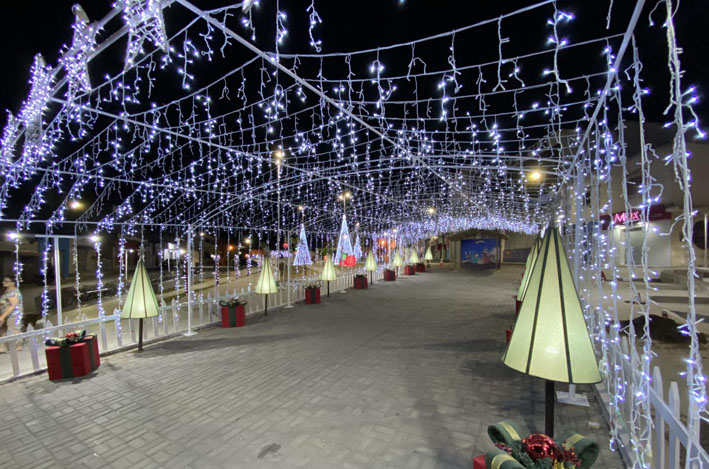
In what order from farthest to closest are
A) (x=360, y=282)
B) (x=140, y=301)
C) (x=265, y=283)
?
1. (x=360, y=282)
2. (x=265, y=283)
3. (x=140, y=301)

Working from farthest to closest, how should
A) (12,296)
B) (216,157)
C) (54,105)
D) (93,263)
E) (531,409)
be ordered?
(93,263)
(216,157)
(12,296)
(54,105)
(531,409)

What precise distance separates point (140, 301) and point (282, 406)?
3549mm

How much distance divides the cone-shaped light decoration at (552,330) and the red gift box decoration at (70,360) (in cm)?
568

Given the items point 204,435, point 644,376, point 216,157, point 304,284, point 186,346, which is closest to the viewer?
point 644,376

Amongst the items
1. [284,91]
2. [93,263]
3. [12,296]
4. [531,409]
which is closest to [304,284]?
[12,296]

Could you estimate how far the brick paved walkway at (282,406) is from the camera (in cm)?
294

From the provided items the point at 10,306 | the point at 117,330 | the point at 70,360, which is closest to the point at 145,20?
the point at 70,360

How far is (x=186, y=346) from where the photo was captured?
20.2ft

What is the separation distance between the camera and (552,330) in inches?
87.7

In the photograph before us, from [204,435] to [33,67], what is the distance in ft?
15.0

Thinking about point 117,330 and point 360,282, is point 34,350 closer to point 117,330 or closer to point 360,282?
point 117,330

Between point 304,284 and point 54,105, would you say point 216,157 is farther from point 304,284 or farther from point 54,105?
point 304,284

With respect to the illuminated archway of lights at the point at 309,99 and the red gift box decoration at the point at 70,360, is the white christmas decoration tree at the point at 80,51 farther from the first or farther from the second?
the red gift box decoration at the point at 70,360

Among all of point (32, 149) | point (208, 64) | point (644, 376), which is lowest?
point (644, 376)
